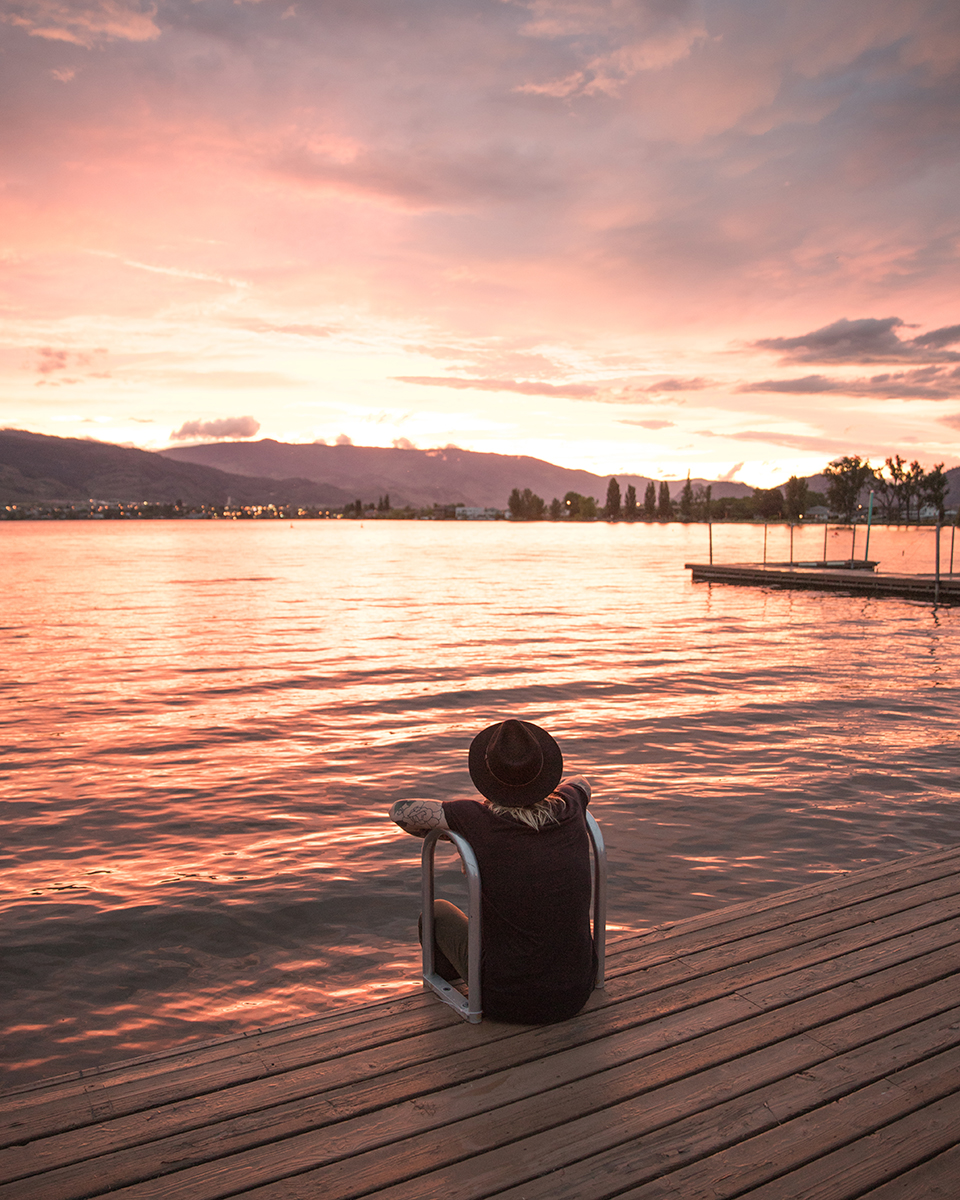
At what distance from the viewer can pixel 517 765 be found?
454 cm

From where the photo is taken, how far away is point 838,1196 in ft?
11.7

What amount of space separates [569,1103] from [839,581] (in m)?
53.8

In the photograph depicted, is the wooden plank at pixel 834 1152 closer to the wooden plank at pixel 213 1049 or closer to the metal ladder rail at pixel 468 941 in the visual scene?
the metal ladder rail at pixel 468 941

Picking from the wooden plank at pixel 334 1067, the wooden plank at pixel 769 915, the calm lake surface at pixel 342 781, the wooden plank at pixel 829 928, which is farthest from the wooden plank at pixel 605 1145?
the calm lake surface at pixel 342 781

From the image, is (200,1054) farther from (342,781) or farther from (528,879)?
(342,781)

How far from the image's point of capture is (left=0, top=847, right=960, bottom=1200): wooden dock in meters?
3.69

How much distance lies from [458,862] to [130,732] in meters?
10.1

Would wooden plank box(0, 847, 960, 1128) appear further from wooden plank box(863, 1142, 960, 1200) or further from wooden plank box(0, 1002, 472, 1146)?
wooden plank box(863, 1142, 960, 1200)

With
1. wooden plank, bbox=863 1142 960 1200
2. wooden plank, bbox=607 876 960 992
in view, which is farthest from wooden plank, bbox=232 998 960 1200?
wooden plank, bbox=607 876 960 992

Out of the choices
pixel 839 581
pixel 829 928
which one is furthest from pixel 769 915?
pixel 839 581

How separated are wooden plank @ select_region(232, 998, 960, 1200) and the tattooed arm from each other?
4.88 feet

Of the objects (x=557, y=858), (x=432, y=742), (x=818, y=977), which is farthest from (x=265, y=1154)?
(x=432, y=742)

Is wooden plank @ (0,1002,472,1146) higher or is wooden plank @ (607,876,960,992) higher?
wooden plank @ (607,876,960,992)

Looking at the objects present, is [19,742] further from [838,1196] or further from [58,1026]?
[838,1196]
